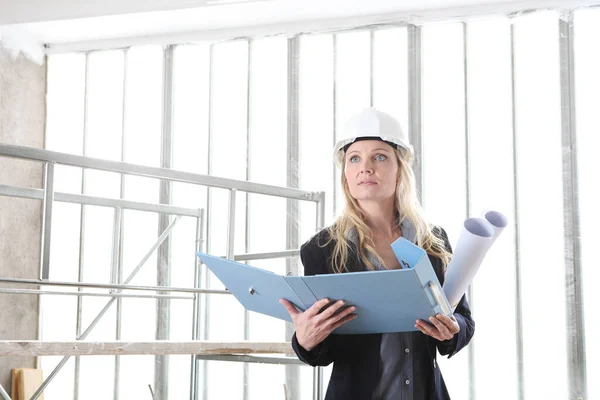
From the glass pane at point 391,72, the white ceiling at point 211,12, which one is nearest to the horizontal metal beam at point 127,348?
the glass pane at point 391,72

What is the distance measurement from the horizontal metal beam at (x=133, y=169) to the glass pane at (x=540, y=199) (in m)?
2.29

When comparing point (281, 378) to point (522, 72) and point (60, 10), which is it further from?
point (60, 10)

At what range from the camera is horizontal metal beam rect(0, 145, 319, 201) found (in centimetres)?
304

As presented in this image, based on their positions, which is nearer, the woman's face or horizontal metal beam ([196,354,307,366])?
the woman's face

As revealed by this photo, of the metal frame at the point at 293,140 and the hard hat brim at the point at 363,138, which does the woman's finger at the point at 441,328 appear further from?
the metal frame at the point at 293,140

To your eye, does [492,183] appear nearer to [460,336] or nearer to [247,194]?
[247,194]

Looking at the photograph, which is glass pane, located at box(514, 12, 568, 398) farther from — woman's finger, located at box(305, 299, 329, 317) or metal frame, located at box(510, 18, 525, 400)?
woman's finger, located at box(305, 299, 329, 317)

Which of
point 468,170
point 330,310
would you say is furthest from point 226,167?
point 330,310

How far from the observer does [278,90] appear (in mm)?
6641

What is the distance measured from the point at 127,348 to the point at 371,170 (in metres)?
1.45

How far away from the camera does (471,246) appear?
2016mm

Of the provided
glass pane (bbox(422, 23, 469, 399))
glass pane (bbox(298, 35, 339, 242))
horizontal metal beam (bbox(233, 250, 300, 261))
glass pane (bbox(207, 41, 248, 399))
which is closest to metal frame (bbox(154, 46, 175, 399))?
glass pane (bbox(207, 41, 248, 399))

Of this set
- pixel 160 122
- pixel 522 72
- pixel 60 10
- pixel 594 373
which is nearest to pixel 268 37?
pixel 160 122

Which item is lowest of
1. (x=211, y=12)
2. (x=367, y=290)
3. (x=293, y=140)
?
(x=367, y=290)
